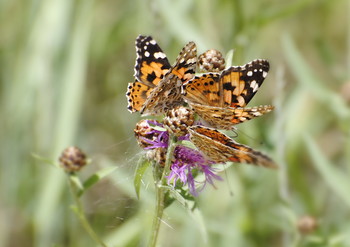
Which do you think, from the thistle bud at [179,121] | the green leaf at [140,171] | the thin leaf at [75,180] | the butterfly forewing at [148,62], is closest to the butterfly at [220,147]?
the thistle bud at [179,121]

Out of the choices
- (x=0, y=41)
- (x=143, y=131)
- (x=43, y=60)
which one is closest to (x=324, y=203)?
(x=43, y=60)

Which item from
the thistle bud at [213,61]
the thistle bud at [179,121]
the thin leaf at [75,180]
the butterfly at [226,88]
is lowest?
the thin leaf at [75,180]

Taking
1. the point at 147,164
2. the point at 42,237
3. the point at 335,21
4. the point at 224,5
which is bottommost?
the point at 42,237

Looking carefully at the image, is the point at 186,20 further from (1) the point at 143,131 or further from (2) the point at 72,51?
(1) the point at 143,131

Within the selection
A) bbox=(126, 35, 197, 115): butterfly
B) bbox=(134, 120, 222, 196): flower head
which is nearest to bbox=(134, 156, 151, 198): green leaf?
bbox=(134, 120, 222, 196): flower head

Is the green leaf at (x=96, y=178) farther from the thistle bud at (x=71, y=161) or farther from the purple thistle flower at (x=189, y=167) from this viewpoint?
the purple thistle flower at (x=189, y=167)

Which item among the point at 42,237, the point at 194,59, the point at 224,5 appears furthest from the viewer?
the point at 224,5
